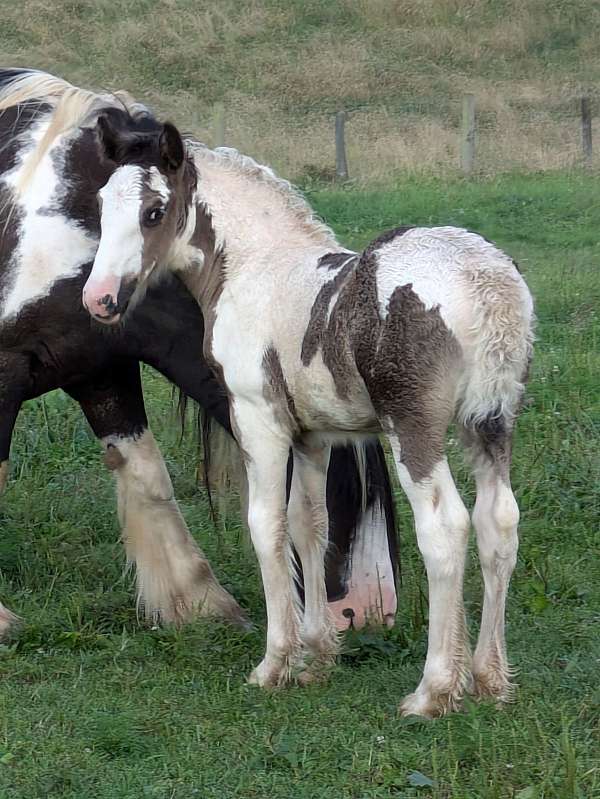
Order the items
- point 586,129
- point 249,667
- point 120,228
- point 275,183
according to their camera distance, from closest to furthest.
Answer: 1. point 120,228
2. point 275,183
3. point 249,667
4. point 586,129

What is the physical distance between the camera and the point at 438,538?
352 centimetres

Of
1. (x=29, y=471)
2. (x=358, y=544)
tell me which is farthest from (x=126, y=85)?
(x=358, y=544)

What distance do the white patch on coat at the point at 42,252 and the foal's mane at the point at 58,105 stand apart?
0.13 m

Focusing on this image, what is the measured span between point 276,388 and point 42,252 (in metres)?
1.35

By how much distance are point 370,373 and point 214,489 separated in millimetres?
1633

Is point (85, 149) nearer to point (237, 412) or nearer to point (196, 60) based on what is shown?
point (237, 412)

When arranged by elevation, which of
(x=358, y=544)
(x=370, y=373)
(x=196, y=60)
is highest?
(x=370, y=373)

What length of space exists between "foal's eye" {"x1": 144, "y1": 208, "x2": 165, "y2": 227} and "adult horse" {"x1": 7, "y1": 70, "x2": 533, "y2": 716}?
10mm

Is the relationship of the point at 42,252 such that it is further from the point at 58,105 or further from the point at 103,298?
the point at 103,298

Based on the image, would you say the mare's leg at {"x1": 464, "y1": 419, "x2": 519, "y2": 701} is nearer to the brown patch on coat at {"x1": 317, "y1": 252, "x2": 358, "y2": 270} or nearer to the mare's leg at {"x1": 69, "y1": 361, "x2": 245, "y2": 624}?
the brown patch on coat at {"x1": 317, "y1": 252, "x2": 358, "y2": 270}

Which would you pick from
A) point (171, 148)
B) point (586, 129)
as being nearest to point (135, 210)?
point (171, 148)

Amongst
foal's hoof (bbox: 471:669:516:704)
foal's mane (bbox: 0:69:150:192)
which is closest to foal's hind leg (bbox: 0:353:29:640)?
foal's mane (bbox: 0:69:150:192)

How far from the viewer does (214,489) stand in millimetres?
4980

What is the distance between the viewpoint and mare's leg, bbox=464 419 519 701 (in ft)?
11.8
